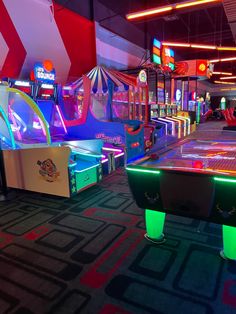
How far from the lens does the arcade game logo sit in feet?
14.5

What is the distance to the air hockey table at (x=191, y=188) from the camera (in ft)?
5.05

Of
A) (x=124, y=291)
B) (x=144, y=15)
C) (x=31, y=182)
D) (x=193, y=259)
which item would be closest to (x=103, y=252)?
(x=124, y=291)

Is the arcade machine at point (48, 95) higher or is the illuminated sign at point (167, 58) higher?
the illuminated sign at point (167, 58)

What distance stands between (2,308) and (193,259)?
1.40m

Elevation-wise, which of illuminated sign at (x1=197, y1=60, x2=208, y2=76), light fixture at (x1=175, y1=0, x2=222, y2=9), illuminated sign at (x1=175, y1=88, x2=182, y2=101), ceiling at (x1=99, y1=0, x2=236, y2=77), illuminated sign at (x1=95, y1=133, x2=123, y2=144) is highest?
ceiling at (x1=99, y1=0, x2=236, y2=77)

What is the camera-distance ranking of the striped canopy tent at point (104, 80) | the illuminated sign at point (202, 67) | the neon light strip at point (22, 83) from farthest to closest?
the illuminated sign at point (202, 67) < the striped canopy tent at point (104, 80) < the neon light strip at point (22, 83)

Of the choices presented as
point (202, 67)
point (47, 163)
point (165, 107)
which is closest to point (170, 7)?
point (165, 107)

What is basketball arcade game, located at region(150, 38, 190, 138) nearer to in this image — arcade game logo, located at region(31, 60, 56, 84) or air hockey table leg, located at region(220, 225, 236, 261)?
arcade game logo, located at region(31, 60, 56, 84)

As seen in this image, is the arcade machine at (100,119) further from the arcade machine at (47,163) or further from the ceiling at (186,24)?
the ceiling at (186,24)

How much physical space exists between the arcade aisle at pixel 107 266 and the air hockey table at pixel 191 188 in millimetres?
281

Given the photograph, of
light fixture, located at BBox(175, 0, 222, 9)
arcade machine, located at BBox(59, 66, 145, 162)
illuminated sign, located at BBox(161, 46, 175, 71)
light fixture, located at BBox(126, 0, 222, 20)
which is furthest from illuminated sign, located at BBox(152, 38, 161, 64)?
arcade machine, located at BBox(59, 66, 145, 162)

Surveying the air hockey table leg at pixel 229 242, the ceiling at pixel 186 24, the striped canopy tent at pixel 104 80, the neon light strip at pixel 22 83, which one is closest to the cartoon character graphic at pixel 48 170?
the neon light strip at pixel 22 83

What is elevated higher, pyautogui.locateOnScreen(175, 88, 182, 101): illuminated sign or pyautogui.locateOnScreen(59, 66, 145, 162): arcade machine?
pyautogui.locateOnScreen(175, 88, 182, 101): illuminated sign

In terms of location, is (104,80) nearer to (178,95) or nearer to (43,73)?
(43,73)
